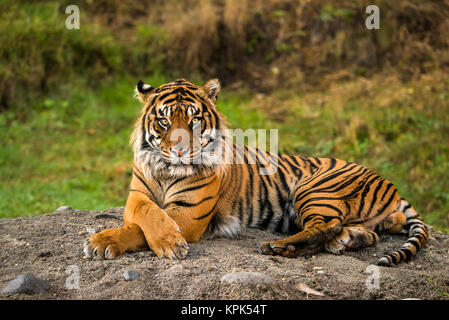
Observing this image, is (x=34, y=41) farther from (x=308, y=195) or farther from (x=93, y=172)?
(x=308, y=195)

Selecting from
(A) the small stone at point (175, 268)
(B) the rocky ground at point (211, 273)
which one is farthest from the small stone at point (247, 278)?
(A) the small stone at point (175, 268)

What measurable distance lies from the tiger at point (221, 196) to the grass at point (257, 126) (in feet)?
6.51

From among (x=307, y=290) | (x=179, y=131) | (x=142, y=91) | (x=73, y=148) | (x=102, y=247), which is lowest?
(x=307, y=290)

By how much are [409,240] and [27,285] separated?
291cm

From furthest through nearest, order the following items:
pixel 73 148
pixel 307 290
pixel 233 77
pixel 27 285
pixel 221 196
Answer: pixel 233 77 → pixel 73 148 → pixel 221 196 → pixel 307 290 → pixel 27 285

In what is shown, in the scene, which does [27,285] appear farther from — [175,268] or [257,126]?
[257,126]

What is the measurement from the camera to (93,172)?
7.69 meters

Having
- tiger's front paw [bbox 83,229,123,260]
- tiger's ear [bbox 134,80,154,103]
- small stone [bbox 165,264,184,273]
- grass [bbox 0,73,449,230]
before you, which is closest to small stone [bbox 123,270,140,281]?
small stone [bbox 165,264,184,273]

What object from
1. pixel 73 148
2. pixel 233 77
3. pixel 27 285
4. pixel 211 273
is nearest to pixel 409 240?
pixel 211 273

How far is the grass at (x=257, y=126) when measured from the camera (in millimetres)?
6785

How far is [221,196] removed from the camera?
174 inches

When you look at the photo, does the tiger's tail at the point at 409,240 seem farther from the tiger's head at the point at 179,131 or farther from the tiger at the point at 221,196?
the tiger's head at the point at 179,131
